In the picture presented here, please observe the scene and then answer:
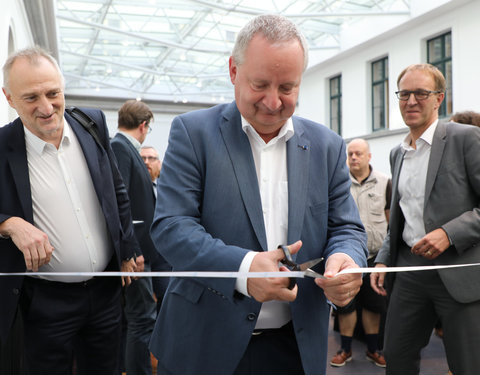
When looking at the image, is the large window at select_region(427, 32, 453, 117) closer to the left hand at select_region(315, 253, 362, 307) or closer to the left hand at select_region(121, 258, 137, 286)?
the left hand at select_region(121, 258, 137, 286)

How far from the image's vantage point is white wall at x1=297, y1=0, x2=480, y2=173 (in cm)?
1148

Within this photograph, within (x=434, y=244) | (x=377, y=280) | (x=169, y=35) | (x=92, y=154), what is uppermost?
(x=169, y=35)

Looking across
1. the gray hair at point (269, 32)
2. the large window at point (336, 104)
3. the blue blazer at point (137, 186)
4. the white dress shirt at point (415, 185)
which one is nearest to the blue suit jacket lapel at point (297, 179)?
the gray hair at point (269, 32)

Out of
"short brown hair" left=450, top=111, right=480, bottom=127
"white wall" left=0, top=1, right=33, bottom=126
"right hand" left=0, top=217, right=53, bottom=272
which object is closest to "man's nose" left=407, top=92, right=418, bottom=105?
"short brown hair" left=450, top=111, right=480, bottom=127

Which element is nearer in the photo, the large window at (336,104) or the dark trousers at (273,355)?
the dark trousers at (273,355)

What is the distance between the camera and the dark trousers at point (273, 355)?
1505 mm

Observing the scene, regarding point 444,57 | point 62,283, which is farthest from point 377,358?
point 444,57

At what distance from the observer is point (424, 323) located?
2471 millimetres

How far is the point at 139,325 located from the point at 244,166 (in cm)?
216

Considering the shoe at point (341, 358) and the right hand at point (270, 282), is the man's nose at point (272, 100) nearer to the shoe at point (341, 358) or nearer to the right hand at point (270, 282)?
the right hand at point (270, 282)

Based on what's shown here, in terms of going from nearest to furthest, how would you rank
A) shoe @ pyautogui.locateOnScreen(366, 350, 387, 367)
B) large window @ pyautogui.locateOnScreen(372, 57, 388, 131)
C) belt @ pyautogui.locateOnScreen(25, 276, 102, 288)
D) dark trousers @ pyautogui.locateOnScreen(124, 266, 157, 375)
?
belt @ pyautogui.locateOnScreen(25, 276, 102, 288), dark trousers @ pyautogui.locateOnScreen(124, 266, 157, 375), shoe @ pyautogui.locateOnScreen(366, 350, 387, 367), large window @ pyautogui.locateOnScreen(372, 57, 388, 131)

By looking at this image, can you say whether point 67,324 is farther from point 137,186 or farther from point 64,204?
point 137,186

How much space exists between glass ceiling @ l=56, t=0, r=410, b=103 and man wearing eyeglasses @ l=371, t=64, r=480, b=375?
9.77 meters

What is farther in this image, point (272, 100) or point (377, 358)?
point (377, 358)
